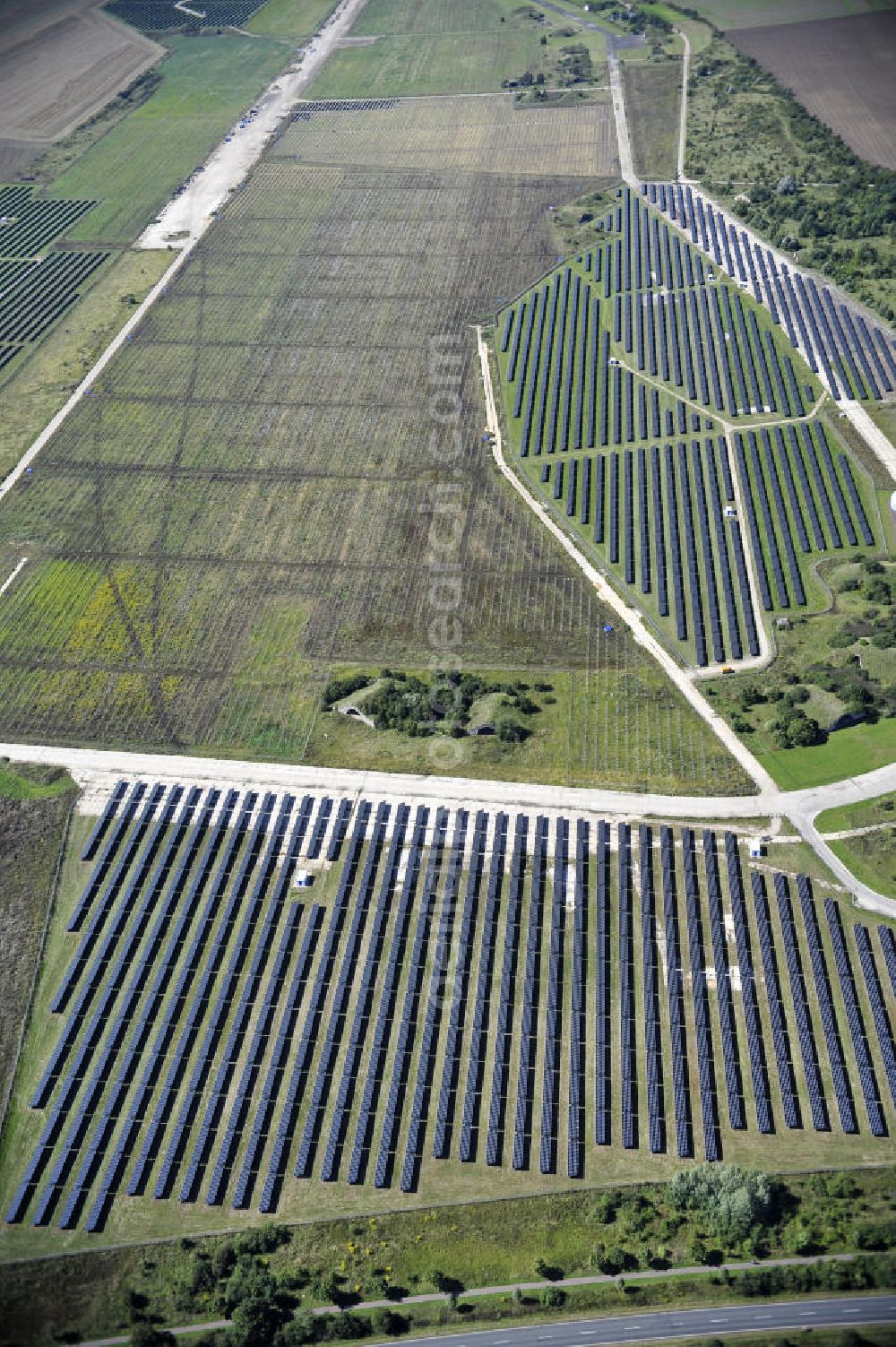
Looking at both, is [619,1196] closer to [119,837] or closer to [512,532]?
[119,837]

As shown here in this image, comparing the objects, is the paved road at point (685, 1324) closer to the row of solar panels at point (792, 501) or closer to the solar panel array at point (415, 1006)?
the solar panel array at point (415, 1006)

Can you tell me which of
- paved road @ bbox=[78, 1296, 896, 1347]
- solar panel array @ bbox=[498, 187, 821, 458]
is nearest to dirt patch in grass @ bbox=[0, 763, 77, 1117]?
paved road @ bbox=[78, 1296, 896, 1347]

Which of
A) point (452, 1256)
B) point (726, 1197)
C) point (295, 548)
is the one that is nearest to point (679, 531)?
point (295, 548)

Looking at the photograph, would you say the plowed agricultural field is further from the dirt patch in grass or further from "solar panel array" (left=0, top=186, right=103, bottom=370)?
"solar panel array" (left=0, top=186, right=103, bottom=370)

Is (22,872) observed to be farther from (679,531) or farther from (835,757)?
(679,531)

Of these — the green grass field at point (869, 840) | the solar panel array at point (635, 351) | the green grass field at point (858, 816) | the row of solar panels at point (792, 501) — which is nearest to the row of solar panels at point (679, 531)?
the row of solar panels at point (792, 501)

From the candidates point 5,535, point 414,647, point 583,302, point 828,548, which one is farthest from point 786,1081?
point 583,302

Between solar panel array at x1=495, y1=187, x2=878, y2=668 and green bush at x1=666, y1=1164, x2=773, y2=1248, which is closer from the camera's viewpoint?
green bush at x1=666, y1=1164, x2=773, y2=1248
